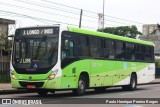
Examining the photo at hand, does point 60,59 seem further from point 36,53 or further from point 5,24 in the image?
point 5,24

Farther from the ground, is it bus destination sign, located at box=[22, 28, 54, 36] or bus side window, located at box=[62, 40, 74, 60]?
bus destination sign, located at box=[22, 28, 54, 36]

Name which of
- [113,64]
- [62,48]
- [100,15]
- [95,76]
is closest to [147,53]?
[113,64]

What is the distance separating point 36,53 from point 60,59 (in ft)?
3.42

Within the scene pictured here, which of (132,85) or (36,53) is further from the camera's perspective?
(132,85)

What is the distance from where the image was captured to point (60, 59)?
727 inches

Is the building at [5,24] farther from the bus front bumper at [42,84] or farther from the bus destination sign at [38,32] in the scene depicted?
the bus front bumper at [42,84]

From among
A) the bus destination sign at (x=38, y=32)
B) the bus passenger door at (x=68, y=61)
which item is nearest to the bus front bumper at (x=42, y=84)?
the bus passenger door at (x=68, y=61)

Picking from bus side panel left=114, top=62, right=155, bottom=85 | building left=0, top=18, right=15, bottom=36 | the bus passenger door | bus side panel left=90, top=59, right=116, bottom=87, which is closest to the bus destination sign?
the bus passenger door

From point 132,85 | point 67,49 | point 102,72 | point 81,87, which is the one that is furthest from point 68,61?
point 132,85

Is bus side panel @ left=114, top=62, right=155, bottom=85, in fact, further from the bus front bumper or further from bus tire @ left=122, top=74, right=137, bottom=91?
the bus front bumper

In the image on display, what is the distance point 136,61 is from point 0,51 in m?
14.7

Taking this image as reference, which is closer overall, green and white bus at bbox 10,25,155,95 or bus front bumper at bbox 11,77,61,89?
bus front bumper at bbox 11,77,61,89

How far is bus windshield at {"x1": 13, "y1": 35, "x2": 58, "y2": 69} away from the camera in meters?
18.4

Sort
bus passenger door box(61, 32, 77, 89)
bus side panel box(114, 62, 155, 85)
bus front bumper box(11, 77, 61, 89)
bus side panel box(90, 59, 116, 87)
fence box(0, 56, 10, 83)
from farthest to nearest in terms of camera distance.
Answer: fence box(0, 56, 10, 83), bus side panel box(114, 62, 155, 85), bus side panel box(90, 59, 116, 87), bus passenger door box(61, 32, 77, 89), bus front bumper box(11, 77, 61, 89)
